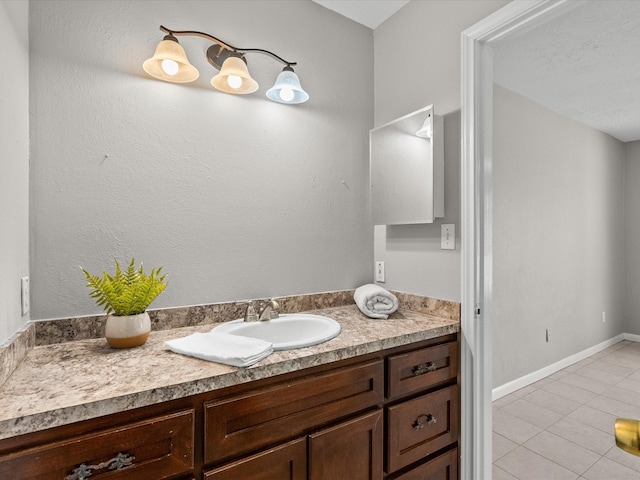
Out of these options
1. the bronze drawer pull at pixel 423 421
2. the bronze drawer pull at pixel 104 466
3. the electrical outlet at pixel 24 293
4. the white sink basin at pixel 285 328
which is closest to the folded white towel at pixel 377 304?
the white sink basin at pixel 285 328

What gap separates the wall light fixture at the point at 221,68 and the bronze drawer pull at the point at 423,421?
149 cm

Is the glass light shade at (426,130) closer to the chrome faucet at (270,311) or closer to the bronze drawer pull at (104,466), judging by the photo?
the chrome faucet at (270,311)

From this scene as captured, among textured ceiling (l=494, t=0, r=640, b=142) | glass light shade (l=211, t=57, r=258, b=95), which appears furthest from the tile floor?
glass light shade (l=211, t=57, r=258, b=95)

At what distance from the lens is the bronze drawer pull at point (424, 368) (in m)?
1.36

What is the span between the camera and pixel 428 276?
1678 mm

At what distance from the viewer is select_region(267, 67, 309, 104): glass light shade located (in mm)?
1565

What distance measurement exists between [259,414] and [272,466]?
0.55 feet

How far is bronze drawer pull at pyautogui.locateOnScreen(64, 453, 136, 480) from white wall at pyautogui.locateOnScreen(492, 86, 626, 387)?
8.37 feet

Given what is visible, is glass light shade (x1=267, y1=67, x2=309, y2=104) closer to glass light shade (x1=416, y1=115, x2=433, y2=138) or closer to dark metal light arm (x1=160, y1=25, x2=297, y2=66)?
dark metal light arm (x1=160, y1=25, x2=297, y2=66)

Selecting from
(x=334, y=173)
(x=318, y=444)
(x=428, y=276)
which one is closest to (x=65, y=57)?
(x=334, y=173)

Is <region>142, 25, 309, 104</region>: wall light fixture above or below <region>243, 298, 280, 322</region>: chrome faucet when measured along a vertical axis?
above

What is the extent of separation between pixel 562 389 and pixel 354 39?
3.15 meters

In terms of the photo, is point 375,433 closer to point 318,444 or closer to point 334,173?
point 318,444

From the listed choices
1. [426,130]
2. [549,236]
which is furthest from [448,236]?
[549,236]
